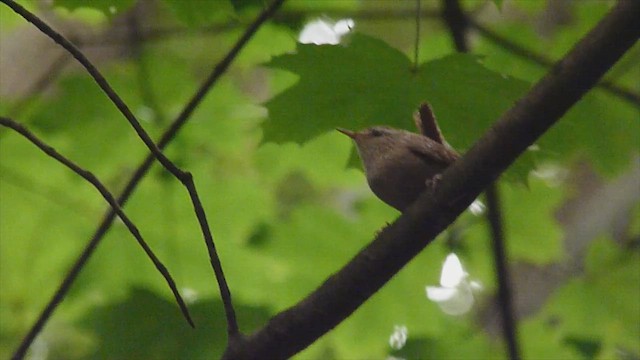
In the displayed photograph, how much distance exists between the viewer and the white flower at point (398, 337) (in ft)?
6.67

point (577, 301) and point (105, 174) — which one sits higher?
point (577, 301)

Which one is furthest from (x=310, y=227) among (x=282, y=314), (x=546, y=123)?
(x=546, y=123)

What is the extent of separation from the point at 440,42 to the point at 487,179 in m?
1.17

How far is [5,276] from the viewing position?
2023 millimetres

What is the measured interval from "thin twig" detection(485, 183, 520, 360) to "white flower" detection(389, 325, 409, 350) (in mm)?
360

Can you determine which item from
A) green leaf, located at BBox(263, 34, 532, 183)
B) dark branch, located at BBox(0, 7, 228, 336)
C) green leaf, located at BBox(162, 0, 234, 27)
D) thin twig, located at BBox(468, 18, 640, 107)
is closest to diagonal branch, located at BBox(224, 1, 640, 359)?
dark branch, located at BBox(0, 7, 228, 336)

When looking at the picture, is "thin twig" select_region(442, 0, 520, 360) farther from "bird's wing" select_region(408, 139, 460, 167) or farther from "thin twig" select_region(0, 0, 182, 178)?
"thin twig" select_region(0, 0, 182, 178)

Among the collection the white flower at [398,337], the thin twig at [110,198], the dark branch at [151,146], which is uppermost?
the dark branch at [151,146]

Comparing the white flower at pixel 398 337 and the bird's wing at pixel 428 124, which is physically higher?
the bird's wing at pixel 428 124

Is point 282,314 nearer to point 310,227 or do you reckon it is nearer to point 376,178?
point 376,178

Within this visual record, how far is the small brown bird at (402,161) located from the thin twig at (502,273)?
50 cm

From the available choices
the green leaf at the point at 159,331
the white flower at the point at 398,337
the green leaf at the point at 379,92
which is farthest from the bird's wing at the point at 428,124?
the white flower at the point at 398,337

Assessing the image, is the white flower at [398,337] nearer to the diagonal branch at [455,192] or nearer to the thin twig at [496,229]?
the thin twig at [496,229]

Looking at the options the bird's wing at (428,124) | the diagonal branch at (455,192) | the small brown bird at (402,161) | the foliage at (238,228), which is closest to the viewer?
the diagonal branch at (455,192)
